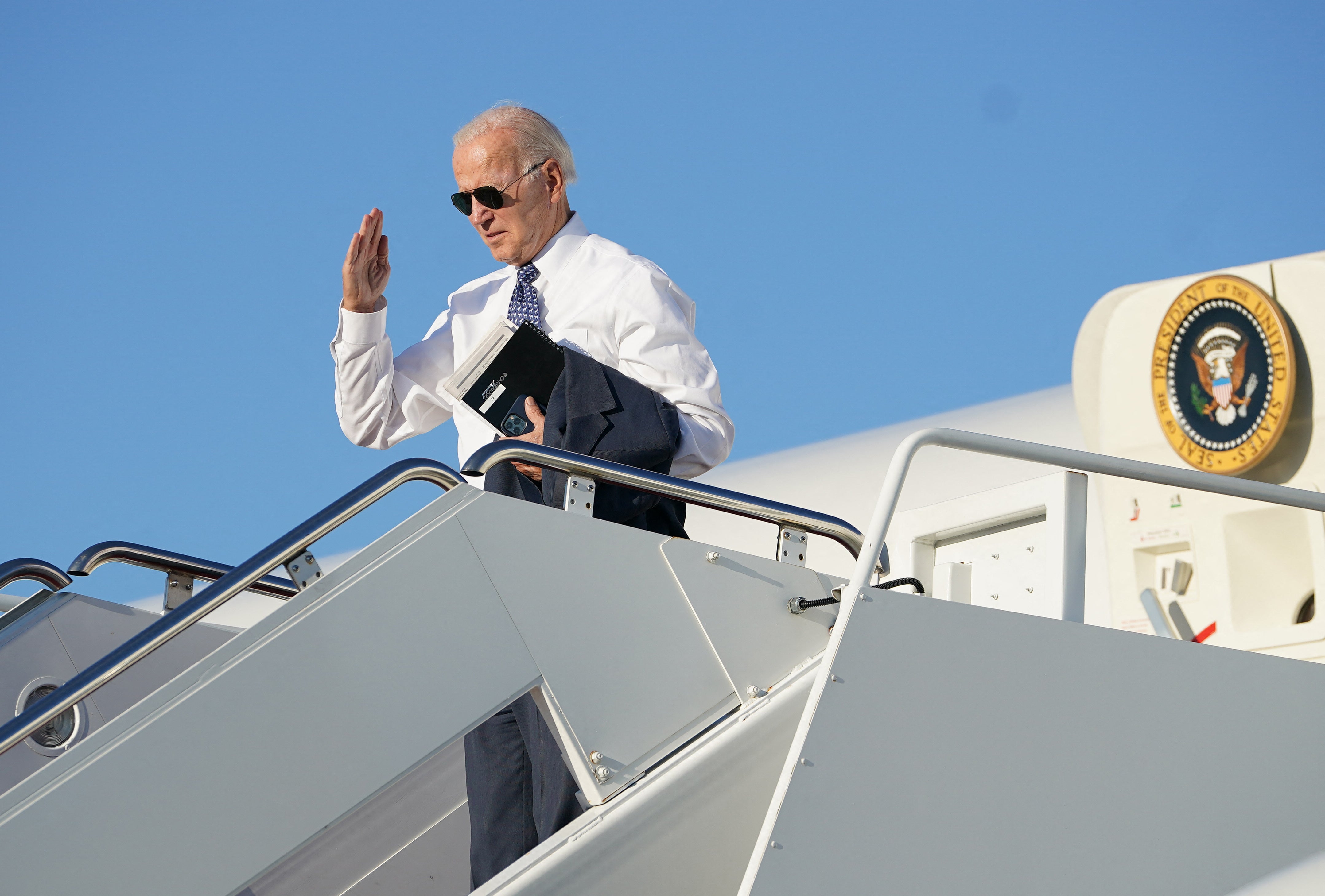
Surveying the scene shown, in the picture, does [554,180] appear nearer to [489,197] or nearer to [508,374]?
[489,197]

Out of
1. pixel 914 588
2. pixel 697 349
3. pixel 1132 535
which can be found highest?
pixel 697 349

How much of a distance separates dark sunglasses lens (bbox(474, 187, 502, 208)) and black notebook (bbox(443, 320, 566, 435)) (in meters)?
0.54

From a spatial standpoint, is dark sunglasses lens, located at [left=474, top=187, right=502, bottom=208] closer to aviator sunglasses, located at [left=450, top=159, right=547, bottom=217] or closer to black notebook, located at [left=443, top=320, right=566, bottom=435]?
aviator sunglasses, located at [left=450, top=159, right=547, bottom=217]

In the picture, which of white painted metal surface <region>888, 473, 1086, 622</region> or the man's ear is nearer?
the man's ear

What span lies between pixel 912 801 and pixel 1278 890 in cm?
115

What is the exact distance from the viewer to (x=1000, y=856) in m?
2.83

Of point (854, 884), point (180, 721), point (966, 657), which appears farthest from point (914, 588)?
point (180, 721)

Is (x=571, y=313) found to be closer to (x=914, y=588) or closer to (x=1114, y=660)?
(x=914, y=588)

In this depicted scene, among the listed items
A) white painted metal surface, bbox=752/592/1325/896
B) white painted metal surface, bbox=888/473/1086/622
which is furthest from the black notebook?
white painted metal surface, bbox=888/473/1086/622

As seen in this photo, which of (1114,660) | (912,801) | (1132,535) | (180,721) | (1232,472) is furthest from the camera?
(1132,535)

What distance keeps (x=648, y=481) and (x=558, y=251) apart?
98 centimetres

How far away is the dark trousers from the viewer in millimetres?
3174

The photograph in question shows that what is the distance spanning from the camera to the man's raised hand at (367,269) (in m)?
3.61

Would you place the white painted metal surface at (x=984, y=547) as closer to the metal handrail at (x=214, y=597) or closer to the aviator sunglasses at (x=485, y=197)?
the aviator sunglasses at (x=485, y=197)
